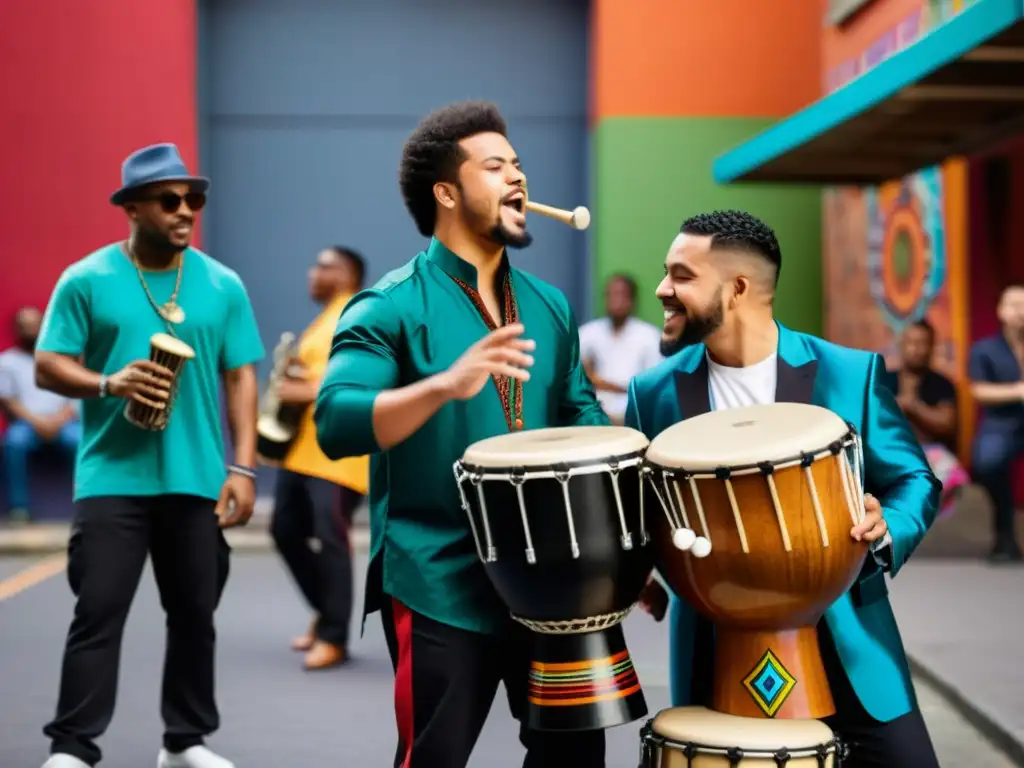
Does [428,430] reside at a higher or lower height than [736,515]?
higher

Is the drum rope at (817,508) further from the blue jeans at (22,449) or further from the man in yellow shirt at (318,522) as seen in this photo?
the blue jeans at (22,449)

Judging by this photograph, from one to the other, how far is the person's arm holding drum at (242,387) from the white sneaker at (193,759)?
73 cm

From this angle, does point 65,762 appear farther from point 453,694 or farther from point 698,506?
point 698,506

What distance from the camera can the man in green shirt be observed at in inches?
141

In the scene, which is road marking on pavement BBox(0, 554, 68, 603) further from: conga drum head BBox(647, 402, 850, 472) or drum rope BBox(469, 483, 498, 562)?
conga drum head BBox(647, 402, 850, 472)

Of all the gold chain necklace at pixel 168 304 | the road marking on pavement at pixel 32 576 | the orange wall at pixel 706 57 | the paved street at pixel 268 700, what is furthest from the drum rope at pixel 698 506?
the orange wall at pixel 706 57

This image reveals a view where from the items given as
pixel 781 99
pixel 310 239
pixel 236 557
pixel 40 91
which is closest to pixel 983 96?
pixel 781 99

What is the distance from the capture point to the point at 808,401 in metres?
3.75

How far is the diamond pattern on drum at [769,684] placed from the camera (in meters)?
3.47

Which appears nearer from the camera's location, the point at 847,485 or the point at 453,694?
the point at 847,485

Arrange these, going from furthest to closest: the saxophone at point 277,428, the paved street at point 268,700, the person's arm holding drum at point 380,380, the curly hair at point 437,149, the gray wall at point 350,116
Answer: the gray wall at point 350,116 < the saxophone at point 277,428 < the paved street at point 268,700 < the curly hair at point 437,149 < the person's arm holding drum at point 380,380

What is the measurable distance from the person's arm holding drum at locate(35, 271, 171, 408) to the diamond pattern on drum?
7.65ft

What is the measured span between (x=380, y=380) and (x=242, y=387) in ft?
7.46

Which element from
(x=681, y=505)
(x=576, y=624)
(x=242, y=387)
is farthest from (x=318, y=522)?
(x=681, y=505)
